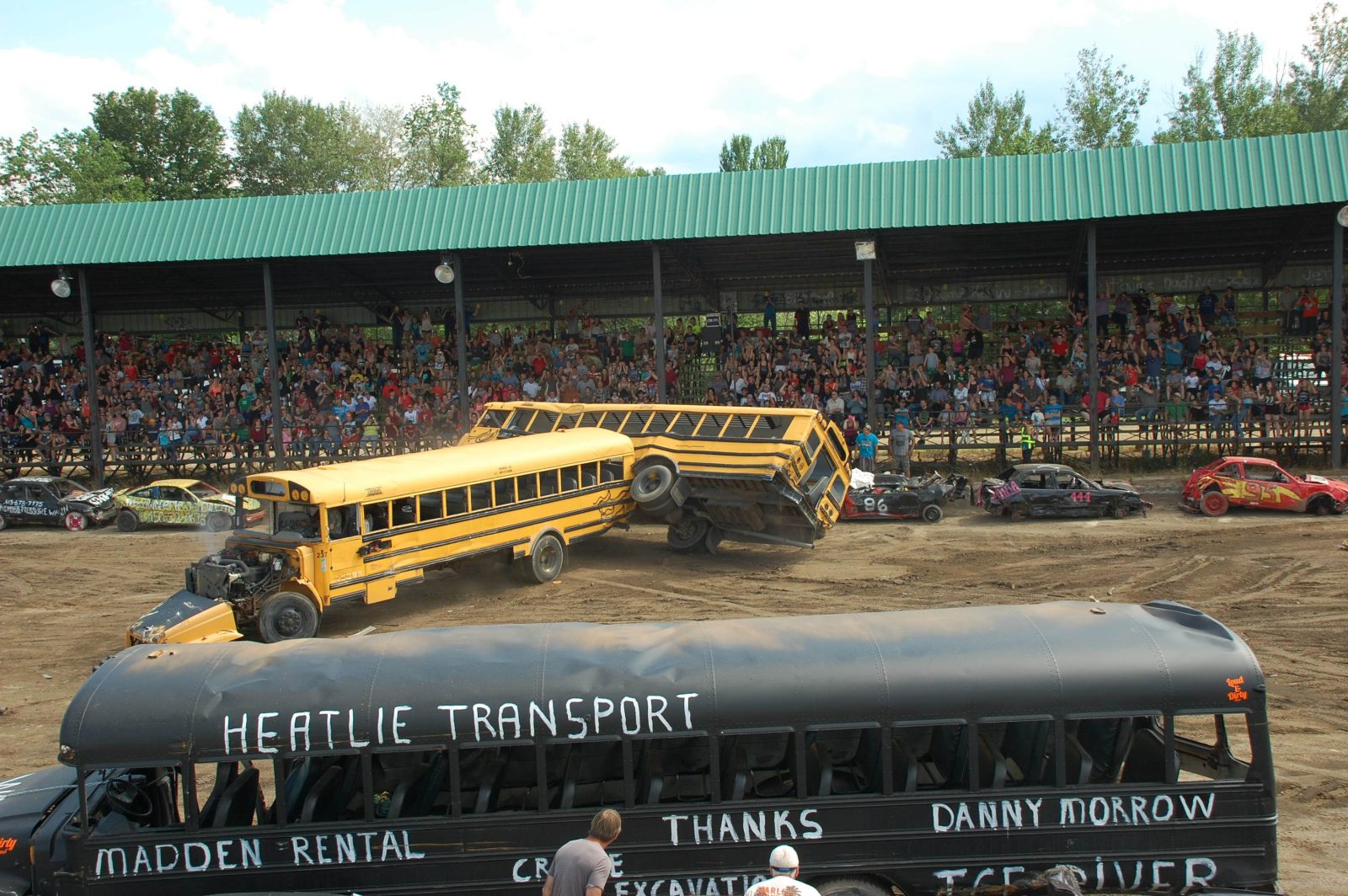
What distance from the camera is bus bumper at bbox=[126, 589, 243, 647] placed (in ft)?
44.0

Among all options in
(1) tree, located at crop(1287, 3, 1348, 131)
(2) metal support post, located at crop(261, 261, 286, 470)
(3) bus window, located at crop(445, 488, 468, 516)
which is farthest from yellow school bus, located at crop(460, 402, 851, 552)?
(1) tree, located at crop(1287, 3, 1348, 131)

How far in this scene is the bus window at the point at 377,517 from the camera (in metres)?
15.6

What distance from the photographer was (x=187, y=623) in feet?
45.0

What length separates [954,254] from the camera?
29516 mm

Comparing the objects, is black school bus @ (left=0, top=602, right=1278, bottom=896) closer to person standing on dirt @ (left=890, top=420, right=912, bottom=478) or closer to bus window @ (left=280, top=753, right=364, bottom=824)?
bus window @ (left=280, top=753, right=364, bottom=824)

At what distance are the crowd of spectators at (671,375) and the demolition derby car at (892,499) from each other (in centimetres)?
419

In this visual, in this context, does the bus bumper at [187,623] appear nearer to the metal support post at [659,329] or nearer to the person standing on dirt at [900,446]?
the metal support post at [659,329]

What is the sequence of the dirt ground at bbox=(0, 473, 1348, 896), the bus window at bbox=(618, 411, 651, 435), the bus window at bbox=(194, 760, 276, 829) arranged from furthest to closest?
1. the bus window at bbox=(618, 411, 651, 435)
2. the dirt ground at bbox=(0, 473, 1348, 896)
3. the bus window at bbox=(194, 760, 276, 829)

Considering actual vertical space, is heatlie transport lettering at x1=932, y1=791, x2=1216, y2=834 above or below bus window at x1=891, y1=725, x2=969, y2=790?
Result: below

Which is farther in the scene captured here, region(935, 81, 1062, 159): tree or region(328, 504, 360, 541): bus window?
region(935, 81, 1062, 159): tree

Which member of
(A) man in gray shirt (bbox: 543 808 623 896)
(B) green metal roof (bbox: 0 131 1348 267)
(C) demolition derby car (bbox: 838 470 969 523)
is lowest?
(A) man in gray shirt (bbox: 543 808 623 896)

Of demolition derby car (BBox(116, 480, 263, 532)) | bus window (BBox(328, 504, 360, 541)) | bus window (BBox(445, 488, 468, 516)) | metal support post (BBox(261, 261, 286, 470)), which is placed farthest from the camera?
metal support post (BBox(261, 261, 286, 470))

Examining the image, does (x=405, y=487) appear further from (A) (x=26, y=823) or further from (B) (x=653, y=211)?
(B) (x=653, y=211)

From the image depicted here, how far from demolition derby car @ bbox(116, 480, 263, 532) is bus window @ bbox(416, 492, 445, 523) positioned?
32.5 ft
